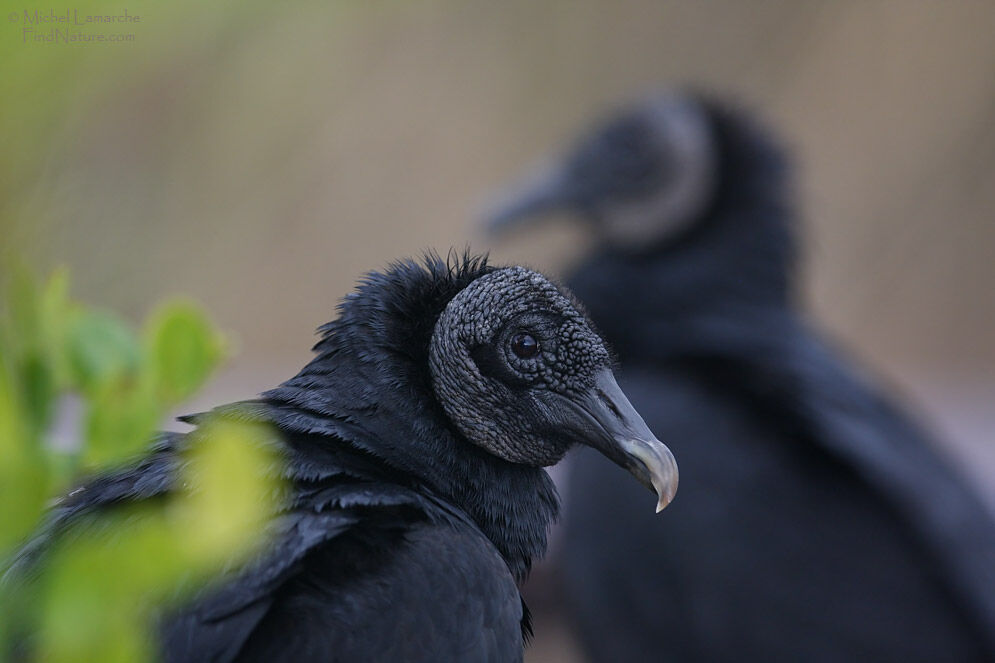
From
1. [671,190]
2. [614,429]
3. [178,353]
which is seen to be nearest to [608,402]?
[614,429]

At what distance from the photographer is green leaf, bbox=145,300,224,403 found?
158 centimetres

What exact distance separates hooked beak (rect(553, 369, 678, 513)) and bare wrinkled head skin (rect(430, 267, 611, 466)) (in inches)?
0.9

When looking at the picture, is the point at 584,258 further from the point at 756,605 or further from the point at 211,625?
the point at 211,625

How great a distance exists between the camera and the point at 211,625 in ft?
5.14

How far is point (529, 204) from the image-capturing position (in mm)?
4855

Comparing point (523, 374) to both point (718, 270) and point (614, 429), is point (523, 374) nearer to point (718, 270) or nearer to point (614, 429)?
point (614, 429)

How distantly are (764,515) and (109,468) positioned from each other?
7.53ft

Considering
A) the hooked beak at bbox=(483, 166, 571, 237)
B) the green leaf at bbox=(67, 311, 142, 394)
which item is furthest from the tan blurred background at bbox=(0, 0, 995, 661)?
the green leaf at bbox=(67, 311, 142, 394)

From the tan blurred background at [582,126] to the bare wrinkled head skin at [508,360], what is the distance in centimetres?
431

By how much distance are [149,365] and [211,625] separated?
1.15 feet

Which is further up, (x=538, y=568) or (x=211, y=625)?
(x=211, y=625)

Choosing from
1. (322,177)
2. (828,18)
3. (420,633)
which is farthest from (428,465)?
(828,18)

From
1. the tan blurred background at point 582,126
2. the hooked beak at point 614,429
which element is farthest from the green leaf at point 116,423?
the tan blurred background at point 582,126

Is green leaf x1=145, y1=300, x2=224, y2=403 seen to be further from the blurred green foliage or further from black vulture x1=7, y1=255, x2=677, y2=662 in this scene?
black vulture x1=7, y1=255, x2=677, y2=662
